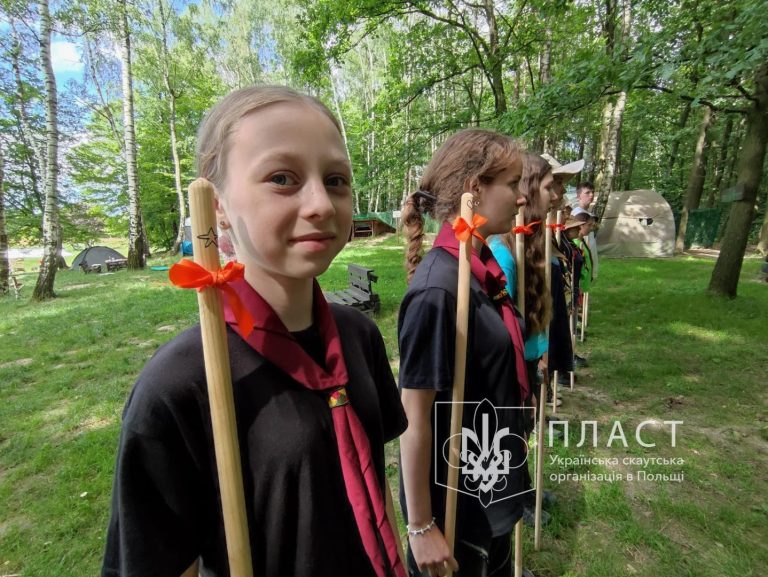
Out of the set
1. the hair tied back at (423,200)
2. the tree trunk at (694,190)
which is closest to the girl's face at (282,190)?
the hair tied back at (423,200)

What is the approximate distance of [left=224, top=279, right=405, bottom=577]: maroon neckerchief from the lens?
96 cm

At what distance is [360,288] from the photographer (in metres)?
7.91

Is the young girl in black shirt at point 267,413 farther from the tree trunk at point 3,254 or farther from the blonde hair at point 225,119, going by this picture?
the tree trunk at point 3,254

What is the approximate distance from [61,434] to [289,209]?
475 centimetres

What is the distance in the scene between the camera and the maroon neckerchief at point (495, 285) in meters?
1.72

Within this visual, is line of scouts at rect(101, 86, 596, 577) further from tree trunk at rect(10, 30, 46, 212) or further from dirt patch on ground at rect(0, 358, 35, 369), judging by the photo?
tree trunk at rect(10, 30, 46, 212)

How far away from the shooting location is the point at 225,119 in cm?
97

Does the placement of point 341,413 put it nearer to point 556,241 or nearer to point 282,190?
point 282,190

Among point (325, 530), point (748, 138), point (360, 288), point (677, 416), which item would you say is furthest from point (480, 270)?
point (748, 138)

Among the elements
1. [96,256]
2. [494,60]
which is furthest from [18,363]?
[96,256]

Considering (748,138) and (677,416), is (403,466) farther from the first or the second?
(748,138)

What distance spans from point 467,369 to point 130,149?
16.9m

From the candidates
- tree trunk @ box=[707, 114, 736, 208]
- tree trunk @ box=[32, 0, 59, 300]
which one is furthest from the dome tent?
tree trunk @ box=[707, 114, 736, 208]

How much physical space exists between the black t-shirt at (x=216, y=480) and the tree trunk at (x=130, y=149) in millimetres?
16649
